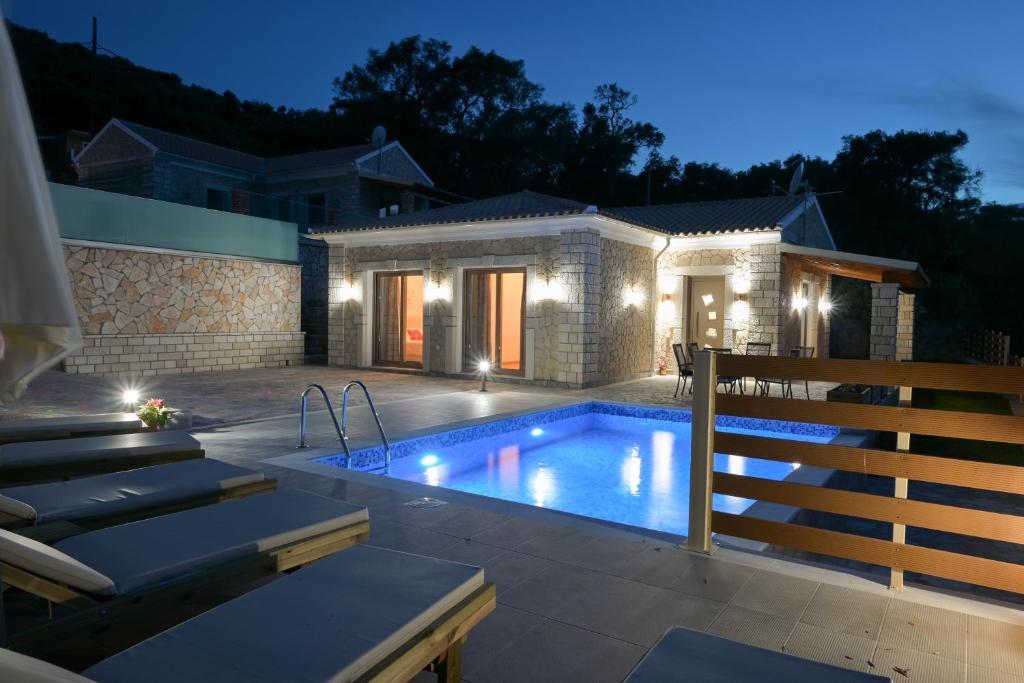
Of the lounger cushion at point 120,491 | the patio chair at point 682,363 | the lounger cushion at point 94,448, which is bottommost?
the lounger cushion at point 120,491

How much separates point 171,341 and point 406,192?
13846 mm

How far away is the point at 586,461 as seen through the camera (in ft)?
26.9

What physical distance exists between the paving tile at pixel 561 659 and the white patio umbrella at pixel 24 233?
180 centimetres

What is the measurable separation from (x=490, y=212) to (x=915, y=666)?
12.2 m

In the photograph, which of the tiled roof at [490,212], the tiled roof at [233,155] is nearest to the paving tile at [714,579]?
the tiled roof at [490,212]

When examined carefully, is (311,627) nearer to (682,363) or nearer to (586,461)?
(586,461)

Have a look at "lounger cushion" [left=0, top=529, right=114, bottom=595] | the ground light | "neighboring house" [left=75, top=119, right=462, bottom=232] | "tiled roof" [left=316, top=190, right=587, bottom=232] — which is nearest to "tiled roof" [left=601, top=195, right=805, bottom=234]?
"tiled roof" [left=316, top=190, right=587, bottom=232]

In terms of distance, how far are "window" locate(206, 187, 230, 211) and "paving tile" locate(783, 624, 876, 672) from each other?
23.9 metres

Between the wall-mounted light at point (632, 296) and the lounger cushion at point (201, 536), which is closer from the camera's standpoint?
the lounger cushion at point (201, 536)

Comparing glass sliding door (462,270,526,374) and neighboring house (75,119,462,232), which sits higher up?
neighboring house (75,119,462,232)

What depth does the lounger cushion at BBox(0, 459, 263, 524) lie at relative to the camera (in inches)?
116

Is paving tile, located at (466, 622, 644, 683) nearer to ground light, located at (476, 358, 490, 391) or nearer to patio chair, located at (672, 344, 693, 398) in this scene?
patio chair, located at (672, 344, 693, 398)

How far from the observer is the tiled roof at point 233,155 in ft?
74.1

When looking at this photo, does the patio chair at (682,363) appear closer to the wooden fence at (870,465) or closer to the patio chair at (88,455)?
the wooden fence at (870,465)
